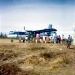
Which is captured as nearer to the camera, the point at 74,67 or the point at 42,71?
the point at 42,71

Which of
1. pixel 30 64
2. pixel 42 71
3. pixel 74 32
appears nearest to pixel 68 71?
pixel 42 71

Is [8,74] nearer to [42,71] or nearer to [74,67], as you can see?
[42,71]

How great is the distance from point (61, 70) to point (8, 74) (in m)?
2.98

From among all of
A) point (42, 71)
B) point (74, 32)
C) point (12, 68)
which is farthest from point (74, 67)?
point (74, 32)

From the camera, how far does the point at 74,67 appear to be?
14.3 m

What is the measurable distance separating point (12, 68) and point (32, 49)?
9.84m

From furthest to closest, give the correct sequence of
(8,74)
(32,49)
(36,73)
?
(32,49) → (36,73) → (8,74)

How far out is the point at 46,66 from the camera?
14875mm

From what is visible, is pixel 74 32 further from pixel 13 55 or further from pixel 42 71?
pixel 42 71

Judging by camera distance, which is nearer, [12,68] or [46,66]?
[12,68]

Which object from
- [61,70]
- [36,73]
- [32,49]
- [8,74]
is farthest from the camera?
[32,49]

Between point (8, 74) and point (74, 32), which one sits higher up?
point (74, 32)

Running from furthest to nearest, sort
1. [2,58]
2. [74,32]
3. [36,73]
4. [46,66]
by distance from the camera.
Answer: [74,32], [2,58], [46,66], [36,73]

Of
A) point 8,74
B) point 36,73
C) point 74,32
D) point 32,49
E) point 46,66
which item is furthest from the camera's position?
point 74,32
